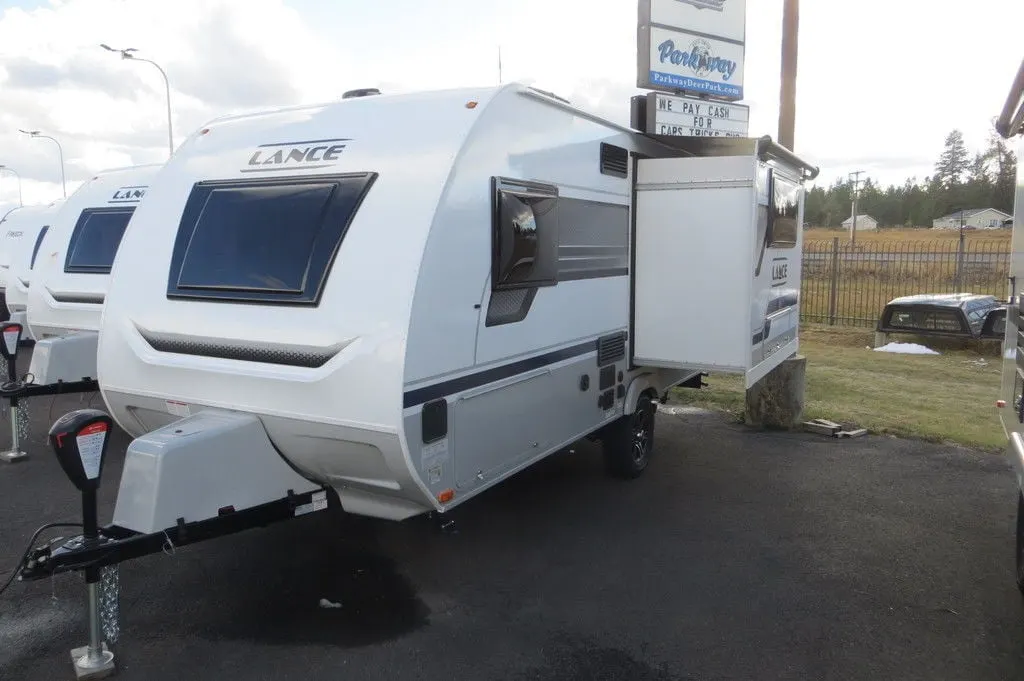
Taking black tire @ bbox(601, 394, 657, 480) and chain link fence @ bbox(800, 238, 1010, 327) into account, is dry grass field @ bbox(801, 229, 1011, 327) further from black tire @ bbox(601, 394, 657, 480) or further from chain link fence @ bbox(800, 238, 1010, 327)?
black tire @ bbox(601, 394, 657, 480)

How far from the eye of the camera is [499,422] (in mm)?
4582

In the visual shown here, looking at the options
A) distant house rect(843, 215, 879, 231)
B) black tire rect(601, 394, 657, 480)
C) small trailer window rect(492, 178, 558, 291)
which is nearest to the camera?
small trailer window rect(492, 178, 558, 291)

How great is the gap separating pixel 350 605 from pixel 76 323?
5.39 metres

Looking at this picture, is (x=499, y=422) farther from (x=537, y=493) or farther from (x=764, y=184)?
(x=764, y=184)

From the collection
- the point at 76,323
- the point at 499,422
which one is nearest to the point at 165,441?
the point at 499,422

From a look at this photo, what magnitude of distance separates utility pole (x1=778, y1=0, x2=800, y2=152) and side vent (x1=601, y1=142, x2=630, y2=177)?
341 cm

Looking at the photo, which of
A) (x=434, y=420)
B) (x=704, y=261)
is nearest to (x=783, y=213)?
(x=704, y=261)

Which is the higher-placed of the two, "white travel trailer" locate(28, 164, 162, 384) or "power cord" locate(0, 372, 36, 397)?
"white travel trailer" locate(28, 164, 162, 384)

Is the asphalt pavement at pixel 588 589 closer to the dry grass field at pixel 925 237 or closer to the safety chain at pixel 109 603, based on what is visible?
the safety chain at pixel 109 603

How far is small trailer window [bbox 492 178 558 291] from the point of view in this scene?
4.39m

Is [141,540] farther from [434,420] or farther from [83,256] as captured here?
[83,256]

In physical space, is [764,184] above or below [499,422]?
above

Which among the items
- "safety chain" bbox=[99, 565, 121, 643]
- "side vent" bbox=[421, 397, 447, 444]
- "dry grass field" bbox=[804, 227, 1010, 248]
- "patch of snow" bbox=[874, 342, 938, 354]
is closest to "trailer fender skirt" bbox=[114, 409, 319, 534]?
"safety chain" bbox=[99, 565, 121, 643]

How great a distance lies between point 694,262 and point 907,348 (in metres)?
7.69
